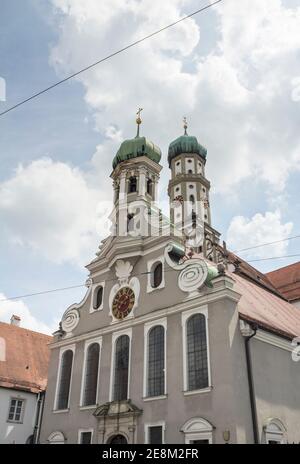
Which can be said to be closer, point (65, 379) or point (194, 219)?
point (65, 379)

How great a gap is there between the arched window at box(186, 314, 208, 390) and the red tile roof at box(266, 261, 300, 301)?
21.1 metres

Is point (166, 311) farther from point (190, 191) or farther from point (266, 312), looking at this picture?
point (190, 191)

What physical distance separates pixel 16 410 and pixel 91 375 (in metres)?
6.99

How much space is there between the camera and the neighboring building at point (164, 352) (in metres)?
16.4

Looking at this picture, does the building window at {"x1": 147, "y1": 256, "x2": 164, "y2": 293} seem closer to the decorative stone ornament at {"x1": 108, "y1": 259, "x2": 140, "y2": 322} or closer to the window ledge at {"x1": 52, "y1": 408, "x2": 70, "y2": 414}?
the decorative stone ornament at {"x1": 108, "y1": 259, "x2": 140, "y2": 322}

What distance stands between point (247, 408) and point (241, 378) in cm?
107

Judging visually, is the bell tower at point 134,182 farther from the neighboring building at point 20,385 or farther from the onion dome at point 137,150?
the neighboring building at point 20,385

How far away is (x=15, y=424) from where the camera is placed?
82.7 ft

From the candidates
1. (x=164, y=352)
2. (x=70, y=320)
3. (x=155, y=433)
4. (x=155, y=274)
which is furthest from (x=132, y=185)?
(x=155, y=433)

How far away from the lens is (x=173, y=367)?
18156 millimetres

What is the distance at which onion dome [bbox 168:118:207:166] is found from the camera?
51781 millimetres

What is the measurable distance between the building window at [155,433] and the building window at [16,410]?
36.7 ft

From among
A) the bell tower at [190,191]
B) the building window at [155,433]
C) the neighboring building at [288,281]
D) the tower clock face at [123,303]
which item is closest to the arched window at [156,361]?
the building window at [155,433]

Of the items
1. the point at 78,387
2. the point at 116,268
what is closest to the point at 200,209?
the point at 116,268
